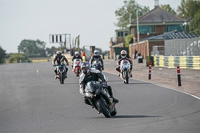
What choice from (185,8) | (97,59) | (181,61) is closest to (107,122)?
(97,59)

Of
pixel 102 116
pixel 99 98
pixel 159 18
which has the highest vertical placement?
pixel 159 18

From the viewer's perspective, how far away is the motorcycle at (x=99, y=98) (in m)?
11.7

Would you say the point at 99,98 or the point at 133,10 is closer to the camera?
the point at 99,98

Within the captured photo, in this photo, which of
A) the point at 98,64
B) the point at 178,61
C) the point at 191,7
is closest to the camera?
the point at 98,64

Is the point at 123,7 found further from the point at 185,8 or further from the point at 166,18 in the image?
the point at 166,18

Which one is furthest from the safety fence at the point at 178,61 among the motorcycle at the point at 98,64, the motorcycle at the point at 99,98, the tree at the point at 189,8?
the tree at the point at 189,8

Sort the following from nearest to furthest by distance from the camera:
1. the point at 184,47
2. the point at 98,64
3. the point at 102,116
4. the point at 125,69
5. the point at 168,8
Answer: the point at 102,116, the point at 125,69, the point at 98,64, the point at 184,47, the point at 168,8

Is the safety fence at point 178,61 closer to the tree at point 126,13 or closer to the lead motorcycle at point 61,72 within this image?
the lead motorcycle at point 61,72

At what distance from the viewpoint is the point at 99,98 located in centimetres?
1172

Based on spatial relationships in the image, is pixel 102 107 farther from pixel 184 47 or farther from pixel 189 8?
pixel 189 8

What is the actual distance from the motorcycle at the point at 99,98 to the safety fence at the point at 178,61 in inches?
947

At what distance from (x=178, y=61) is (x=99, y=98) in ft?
94.6

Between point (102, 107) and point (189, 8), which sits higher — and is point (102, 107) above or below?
below

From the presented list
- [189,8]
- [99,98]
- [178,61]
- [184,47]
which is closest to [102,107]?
[99,98]
